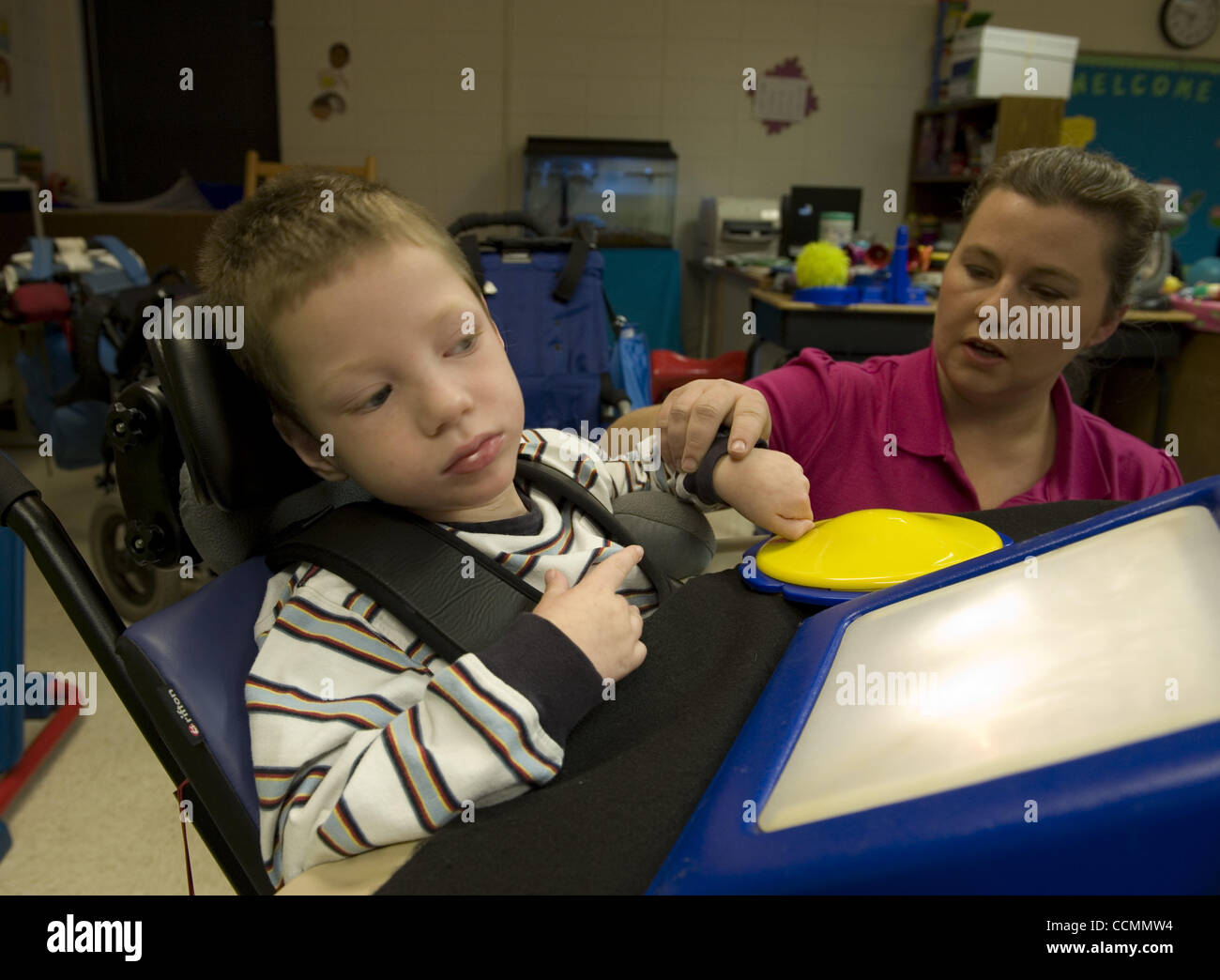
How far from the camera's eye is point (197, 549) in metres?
0.78

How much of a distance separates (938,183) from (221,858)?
17.6ft

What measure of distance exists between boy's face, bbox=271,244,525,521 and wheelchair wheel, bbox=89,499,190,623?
1.73m

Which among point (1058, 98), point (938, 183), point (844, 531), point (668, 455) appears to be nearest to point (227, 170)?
point (938, 183)

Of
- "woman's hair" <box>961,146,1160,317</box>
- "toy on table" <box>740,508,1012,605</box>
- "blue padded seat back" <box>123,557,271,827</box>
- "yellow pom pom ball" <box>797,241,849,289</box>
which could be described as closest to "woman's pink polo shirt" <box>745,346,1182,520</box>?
"woman's hair" <box>961,146,1160,317</box>

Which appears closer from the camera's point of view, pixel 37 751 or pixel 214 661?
pixel 214 661

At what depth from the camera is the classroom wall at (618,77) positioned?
5008 mm

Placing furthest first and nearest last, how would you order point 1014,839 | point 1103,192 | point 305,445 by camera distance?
1. point 1103,192
2. point 305,445
3. point 1014,839

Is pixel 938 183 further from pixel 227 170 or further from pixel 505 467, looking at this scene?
pixel 505 467

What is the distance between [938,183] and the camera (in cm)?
513

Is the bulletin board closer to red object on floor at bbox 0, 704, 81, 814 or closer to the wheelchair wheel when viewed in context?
the wheelchair wheel

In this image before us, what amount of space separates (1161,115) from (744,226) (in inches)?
107

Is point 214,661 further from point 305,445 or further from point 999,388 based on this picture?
point 999,388

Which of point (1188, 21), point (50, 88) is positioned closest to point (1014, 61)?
point (1188, 21)

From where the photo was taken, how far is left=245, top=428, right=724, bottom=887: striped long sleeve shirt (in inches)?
20.6
